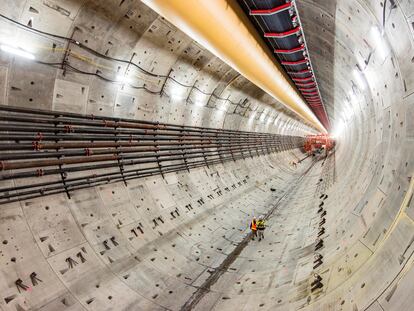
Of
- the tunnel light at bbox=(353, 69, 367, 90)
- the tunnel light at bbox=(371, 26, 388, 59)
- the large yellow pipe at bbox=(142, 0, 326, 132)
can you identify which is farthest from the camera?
the tunnel light at bbox=(353, 69, 367, 90)

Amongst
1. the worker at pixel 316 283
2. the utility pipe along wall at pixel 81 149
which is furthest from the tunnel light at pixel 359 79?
the utility pipe along wall at pixel 81 149

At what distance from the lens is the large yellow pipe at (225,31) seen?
4230mm

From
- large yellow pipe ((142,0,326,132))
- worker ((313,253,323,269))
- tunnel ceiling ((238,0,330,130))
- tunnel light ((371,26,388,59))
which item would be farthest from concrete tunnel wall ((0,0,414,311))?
large yellow pipe ((142,0,326,132))

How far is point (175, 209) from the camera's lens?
25.5ft

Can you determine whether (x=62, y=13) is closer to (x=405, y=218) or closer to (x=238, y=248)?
(x=405, y=218)

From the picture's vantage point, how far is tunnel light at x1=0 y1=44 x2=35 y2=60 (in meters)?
4.28

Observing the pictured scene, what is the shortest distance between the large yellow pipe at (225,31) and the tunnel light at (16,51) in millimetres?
2050

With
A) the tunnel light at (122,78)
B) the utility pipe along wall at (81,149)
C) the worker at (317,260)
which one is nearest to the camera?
the utility pipe along wall at (81,149)

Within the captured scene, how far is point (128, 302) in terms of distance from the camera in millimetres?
5090

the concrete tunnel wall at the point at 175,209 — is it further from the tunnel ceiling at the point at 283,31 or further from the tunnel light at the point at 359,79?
the tunnel ceiling at the point at 283,31

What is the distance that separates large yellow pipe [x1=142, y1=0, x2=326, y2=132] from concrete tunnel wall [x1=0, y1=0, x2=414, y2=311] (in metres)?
1.10

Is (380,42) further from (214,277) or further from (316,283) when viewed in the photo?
(214,277)

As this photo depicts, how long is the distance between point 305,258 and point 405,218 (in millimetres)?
2917

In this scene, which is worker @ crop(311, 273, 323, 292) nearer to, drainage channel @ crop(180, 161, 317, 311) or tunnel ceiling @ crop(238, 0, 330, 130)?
drainage channel @ crop(180, 161, 317, 311)
